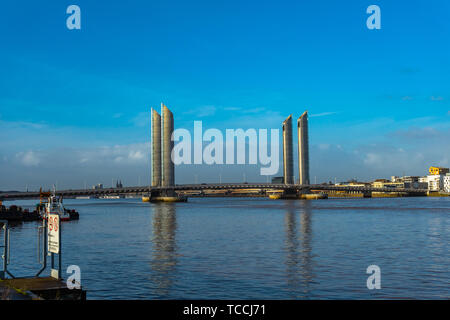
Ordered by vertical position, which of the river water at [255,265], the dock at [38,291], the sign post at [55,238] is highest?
the sign post at [55,238]

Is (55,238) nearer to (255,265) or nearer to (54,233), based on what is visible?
(54,233)

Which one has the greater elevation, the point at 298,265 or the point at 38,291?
the point at 38,291

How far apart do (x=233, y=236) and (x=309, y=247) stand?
1178 cm

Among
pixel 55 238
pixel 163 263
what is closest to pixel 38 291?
pixel 55 238

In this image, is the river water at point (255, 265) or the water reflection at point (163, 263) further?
the water reflection at point (163, 263)

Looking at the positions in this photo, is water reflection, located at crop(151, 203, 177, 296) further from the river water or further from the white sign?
the white sign

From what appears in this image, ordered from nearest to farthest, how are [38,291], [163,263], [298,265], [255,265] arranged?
[38,291] → [298,265] → [255,265] → [163,263]

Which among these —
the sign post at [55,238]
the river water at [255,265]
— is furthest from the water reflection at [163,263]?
the sign post at [55,238]

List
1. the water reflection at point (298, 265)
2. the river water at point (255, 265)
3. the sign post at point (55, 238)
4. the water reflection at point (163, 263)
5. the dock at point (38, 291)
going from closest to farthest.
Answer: the dock at point (38, 291) < the sign post at point (55, 238) < the river water at point (255, 265) < the water reflection at point (298, 265) < the water reflection at point (163, 263)

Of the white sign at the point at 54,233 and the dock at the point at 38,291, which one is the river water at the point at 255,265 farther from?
the dock at the point at 38,291

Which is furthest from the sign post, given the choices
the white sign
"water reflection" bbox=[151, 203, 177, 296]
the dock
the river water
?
"water reflection" bbox=[151, 203, 177, 296]
